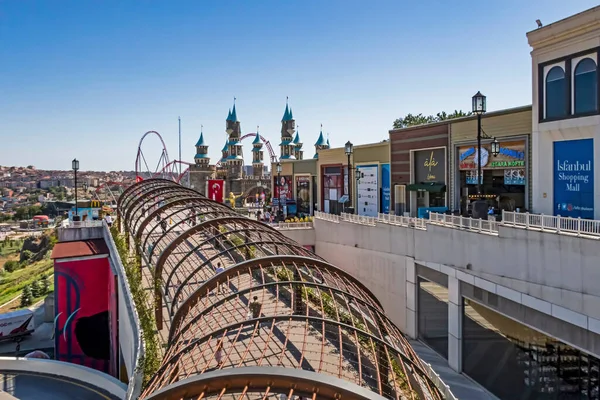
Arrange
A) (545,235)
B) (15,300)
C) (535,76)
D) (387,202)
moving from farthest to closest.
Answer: (15,300), (387,202), (535,76), (545,235)

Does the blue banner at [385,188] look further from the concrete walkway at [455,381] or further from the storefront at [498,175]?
the concrete walkway at [455,381]

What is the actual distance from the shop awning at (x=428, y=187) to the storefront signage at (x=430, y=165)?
0.34m

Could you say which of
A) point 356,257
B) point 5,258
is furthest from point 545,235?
point 5,258

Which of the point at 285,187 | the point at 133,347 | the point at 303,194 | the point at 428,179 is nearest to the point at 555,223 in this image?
the point at 133,347

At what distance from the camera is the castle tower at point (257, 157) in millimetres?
93250

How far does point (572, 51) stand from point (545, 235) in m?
7.00

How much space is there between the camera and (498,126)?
867 inches

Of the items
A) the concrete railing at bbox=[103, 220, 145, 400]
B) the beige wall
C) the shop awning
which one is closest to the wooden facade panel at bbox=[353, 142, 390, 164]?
the beige wall

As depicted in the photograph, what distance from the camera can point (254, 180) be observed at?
80.5 metres

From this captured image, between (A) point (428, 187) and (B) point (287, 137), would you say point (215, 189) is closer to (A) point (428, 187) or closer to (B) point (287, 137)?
(A) point (428, 187)

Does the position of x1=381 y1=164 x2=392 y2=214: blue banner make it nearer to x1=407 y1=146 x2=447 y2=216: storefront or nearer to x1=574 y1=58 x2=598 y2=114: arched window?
x1=407 y1=146 x2=447 y2=216: storefront

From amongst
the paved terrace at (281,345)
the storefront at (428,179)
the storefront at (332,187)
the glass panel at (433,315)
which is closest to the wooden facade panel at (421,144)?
the storefront at (428,179)

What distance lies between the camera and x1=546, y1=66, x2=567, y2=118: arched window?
15.4 meters

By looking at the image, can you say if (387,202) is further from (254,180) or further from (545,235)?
(254,180)
